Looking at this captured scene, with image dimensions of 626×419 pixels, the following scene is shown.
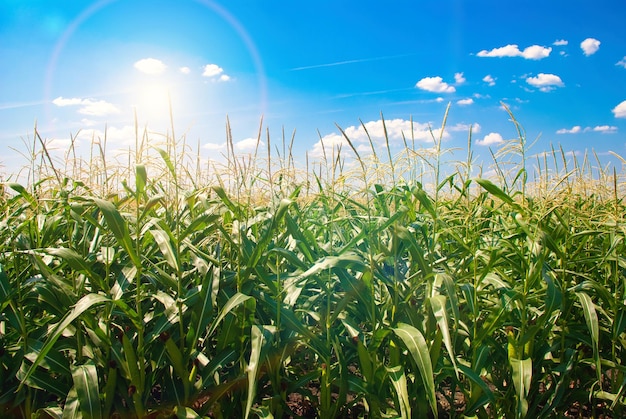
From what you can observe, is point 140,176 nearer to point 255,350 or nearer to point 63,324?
point 63,324

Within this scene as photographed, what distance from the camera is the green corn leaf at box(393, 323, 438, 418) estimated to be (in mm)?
1864

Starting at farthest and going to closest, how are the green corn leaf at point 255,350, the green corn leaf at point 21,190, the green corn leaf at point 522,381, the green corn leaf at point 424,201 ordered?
the green corn leaf at point 21,190 → the green corn leaf at point 424,201 → the green corn leaf at point 522,381 → the green corn leaf at point 255,350

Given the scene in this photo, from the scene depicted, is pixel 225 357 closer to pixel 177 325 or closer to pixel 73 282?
pixel 177 325

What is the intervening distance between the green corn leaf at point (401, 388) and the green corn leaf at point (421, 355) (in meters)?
0.11

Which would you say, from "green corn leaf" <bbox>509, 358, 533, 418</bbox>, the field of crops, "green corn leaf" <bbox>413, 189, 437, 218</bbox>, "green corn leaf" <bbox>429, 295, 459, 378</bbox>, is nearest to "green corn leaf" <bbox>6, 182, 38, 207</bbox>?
the field of crops

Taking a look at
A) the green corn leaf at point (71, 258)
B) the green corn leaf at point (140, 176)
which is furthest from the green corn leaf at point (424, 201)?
the green corn leaf at point (71, 258)

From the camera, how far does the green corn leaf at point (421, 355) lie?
6.11 feet

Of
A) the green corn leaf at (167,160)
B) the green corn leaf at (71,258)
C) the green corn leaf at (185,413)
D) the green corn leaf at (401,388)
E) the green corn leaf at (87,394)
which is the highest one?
the green corn leaf at (167,160)

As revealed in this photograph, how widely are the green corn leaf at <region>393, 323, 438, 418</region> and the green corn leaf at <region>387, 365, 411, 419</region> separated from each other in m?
0.11

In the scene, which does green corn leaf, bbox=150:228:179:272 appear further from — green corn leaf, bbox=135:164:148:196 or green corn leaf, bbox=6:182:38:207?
green corn leaf, bbox=6:182:38:207

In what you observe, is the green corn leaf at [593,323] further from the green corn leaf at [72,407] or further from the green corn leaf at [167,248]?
the green corn leaf at [72,407]

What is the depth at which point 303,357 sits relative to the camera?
275cm

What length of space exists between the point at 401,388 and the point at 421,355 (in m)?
0.24

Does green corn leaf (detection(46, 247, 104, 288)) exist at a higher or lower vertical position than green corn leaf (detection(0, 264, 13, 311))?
higher
